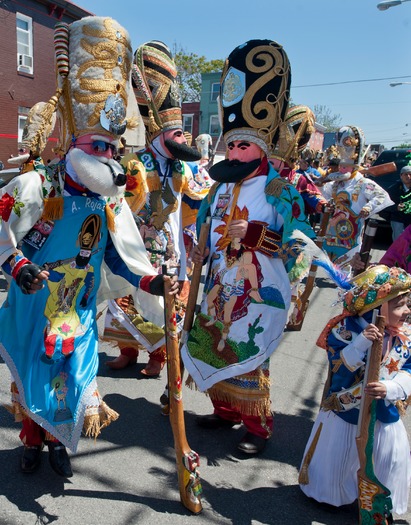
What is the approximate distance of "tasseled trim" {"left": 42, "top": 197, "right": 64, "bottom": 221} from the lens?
244cm

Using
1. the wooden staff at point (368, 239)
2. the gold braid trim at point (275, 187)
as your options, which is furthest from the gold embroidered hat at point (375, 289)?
the gold braid trim at point (275, 187)

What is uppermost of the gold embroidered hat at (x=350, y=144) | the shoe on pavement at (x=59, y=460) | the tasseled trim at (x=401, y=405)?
the gold embroidered hat at (x=350, y=144)

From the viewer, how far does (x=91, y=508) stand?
7.89 ft

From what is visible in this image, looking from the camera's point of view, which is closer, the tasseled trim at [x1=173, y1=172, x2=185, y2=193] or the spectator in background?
the tasseled trim at [x1=173, y1=172, x2=185, y2=193]

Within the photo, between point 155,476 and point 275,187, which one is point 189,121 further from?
point 155,476

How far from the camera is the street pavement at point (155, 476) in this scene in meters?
2.39

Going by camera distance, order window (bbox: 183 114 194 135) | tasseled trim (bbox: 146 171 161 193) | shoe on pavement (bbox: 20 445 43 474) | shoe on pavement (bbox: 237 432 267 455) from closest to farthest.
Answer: shoe on pavement (bbox: 20 445 43 474), shoe on pavement (bbox: 237 432 267 455), tasseled trim (bbox: 146 171 161 193), window (bbox: 183 114 194 135)

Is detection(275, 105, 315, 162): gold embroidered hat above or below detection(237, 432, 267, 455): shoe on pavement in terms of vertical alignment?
above

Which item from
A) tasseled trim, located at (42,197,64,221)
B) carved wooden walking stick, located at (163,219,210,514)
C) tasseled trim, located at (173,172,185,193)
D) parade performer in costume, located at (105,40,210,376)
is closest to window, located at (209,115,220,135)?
parade performer in costume, located at (105,40,210,376)

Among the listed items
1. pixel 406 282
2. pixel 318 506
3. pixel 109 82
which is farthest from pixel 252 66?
pixel 318 506

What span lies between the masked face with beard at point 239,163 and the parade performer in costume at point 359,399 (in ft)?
3.14

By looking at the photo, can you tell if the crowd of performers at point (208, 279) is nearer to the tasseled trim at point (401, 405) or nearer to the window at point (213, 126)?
the tasseled trim at point (401, 405)

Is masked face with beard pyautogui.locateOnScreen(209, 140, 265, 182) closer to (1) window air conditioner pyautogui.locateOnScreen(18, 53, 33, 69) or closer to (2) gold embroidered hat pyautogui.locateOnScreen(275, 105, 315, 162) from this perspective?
(2) gold embroidered hat pyautogui.locateOnScreen(275, 105, 315, 162)

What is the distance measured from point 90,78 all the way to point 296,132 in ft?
Answer: 7.73
